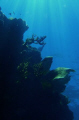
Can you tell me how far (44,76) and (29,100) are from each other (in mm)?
1989

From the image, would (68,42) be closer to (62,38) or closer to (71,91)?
(62,38)

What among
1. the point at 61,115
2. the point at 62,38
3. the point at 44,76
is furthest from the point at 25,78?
the point at 62,38

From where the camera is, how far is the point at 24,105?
7504 mm

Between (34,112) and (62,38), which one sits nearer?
(34,112)

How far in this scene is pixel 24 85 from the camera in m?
7.66

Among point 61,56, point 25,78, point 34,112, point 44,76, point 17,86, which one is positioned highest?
point 61,56

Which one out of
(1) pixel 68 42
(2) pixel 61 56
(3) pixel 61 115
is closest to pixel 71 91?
(2) pixel 61 56

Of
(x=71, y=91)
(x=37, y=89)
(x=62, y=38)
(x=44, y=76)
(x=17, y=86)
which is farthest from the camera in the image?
(x=71, y=91)

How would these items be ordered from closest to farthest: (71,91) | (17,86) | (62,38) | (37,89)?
1. (17,86)
2. (37,89)
3. (62,38)
4. (71,91)

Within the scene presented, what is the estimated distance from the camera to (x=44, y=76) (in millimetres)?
8898

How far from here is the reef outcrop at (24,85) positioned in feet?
23.4

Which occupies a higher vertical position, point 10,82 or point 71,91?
point 71,91

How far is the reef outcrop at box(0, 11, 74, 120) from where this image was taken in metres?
7.14

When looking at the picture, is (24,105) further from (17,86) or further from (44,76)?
(44,76)
